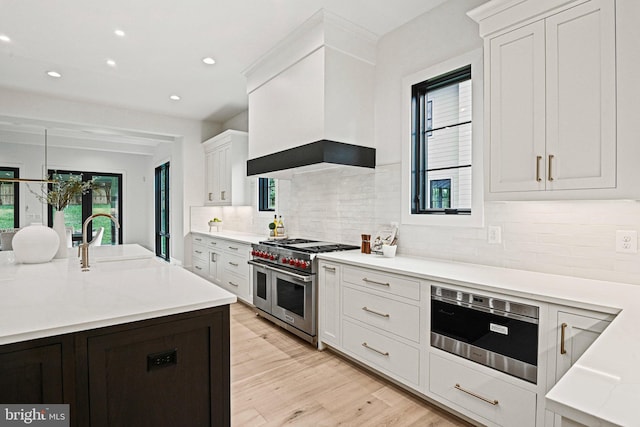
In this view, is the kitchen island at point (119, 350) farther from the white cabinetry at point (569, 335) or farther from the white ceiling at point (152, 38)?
the white ceiling at point (152, 38)

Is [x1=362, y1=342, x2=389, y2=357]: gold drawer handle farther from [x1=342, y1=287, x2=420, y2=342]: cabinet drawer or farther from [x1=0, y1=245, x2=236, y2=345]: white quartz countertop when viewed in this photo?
[x1=0, y1=245, x2=236, y2=345]: white quartz countertop

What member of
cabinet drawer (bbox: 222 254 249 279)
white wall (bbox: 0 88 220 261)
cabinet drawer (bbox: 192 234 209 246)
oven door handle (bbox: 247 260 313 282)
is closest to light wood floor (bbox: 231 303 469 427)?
oven door handle (bbox: 247 260 313 282)

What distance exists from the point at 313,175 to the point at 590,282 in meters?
2.75

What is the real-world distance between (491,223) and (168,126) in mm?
5459

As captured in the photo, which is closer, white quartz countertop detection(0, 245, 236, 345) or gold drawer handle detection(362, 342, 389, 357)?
white quartz countertop detection(0, 245, 236, 345)

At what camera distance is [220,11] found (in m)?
2.85

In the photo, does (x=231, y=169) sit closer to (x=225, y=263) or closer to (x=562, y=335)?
(x=225, y=263)

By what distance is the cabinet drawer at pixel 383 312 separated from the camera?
2.23 metres

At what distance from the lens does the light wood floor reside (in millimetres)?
2061

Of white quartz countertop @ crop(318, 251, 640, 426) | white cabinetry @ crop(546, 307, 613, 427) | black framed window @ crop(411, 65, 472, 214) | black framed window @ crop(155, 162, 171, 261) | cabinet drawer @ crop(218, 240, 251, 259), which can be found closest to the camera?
white quartz countertop @ crop(318, 251, 640, 426)

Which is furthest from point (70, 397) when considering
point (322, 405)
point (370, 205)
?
point (370, 205)

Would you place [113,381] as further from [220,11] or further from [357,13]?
[357,13]

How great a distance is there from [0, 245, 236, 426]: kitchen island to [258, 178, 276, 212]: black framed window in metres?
3.39

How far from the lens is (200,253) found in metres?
5.73
